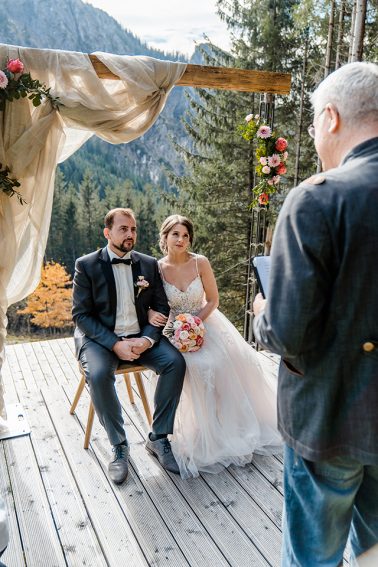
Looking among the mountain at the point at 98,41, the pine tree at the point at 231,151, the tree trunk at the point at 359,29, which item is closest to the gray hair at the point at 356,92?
the tree trunk at the point at 359,29

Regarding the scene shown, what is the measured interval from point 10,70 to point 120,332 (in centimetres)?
168

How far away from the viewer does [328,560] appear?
1427 mm

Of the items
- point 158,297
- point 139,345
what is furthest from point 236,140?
point 139,345

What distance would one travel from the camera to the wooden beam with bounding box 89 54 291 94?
3.22m

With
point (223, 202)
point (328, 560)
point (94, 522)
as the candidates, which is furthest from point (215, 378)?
point (223, 202)

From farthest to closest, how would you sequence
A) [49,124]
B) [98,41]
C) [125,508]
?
1. [98,41]
2. [49,124]
3. [125,508]

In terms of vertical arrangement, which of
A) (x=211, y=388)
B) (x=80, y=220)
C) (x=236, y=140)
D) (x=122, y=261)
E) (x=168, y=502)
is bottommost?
(x=80, y=220)

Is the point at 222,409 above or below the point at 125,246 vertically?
below

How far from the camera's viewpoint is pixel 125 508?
7.91 ft

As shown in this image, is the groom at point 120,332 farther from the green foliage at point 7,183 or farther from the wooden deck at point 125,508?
the green foliage at point 7,183

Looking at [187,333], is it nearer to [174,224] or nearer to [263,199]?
[174,224]

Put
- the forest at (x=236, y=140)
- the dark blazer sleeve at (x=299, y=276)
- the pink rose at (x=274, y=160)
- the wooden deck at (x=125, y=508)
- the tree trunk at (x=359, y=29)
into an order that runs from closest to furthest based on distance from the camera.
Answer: the dark blazer sleeve at (x=299, y=276) < the wooden deck at (x=125, y=508) < the pink rose at (x=274, y=160) < the tree trunk at (x=359, y=29) < the forest at (x=236, y=140)

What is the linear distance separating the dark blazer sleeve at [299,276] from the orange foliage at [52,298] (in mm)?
23882

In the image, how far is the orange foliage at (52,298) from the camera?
24.4m
